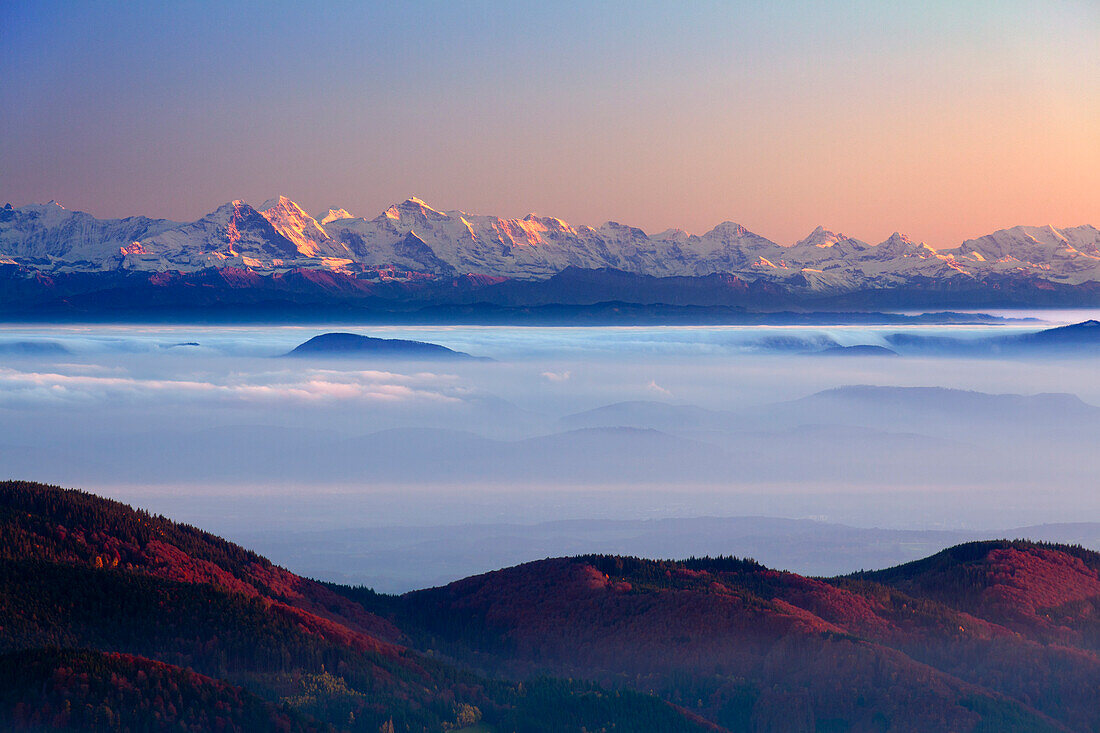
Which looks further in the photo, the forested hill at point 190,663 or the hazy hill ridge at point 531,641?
the hazy hill ridge at point 531,641

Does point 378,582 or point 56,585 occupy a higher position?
point 56,585

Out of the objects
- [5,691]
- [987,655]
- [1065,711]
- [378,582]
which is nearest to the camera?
[5,691]

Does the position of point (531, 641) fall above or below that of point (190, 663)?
below

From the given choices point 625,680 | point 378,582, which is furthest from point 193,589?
point 378,582

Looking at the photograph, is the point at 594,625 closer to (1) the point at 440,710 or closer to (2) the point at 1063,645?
(1) the point at 440,710

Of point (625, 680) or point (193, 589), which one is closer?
point (193, 589)

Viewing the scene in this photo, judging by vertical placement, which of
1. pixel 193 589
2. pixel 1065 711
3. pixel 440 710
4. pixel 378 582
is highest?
pixel 193 589

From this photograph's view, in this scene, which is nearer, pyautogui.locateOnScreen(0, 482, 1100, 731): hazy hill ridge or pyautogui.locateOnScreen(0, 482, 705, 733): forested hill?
pyautogui.locateOnScreen(0, 482, 705, 733): forested hill

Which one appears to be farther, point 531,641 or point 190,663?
point 531,641
